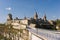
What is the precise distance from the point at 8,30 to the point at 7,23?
457 cm

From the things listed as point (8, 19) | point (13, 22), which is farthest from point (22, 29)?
point (8, 19)

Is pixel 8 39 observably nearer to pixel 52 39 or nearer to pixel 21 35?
pixel 21 35

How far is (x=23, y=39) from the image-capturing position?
37.4 metres

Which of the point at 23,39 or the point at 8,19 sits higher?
the point at 8,19

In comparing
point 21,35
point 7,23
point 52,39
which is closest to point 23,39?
point 21,35

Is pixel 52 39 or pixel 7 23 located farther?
pixel 7 23

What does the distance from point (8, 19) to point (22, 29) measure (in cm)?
1091

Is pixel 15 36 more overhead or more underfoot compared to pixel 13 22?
more underfoot

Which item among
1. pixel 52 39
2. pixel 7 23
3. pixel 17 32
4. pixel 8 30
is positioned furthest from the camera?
pixel 7 23

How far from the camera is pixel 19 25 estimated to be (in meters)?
42.0

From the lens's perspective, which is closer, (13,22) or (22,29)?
(22,29)

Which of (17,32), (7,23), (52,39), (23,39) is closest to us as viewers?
(52,39)

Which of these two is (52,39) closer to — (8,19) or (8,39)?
(8,39)

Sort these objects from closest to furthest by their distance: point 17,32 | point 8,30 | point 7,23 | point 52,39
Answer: point 52,39 → point 17,32 → point 8,30 → point 7,23
